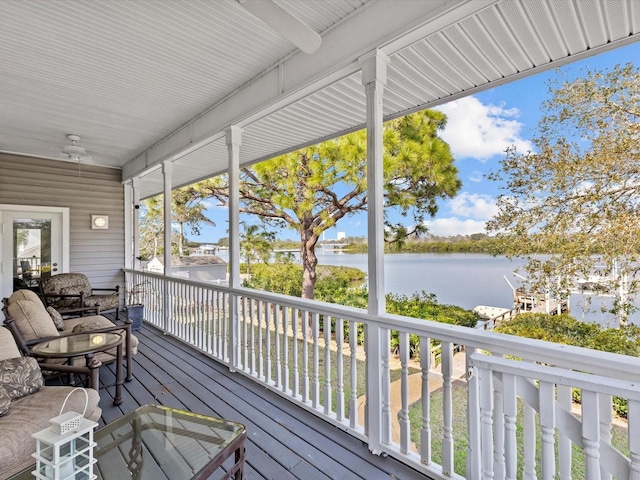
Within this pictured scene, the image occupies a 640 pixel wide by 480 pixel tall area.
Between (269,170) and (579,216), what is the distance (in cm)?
596

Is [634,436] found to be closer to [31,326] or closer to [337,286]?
[31,326]

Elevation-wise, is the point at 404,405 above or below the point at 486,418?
below

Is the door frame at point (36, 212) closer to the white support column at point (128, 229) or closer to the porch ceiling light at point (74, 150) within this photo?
the white support column at point (128, 229)

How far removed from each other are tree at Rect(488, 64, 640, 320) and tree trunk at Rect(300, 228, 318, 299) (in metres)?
4.65

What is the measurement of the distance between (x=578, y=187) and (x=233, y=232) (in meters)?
4.53

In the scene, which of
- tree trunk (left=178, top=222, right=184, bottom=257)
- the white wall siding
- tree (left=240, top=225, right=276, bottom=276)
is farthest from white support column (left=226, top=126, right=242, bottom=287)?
tree trunk (left=178, top=222, right=184, bottom=257)

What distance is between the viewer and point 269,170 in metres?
7.79

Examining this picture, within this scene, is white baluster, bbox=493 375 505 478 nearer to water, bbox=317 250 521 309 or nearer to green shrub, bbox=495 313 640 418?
water, bbox=317 250 521 309

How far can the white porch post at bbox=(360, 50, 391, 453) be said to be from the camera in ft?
7.04

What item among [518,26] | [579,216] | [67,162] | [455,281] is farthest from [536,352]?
[67,162]

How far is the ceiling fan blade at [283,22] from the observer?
5.20ft

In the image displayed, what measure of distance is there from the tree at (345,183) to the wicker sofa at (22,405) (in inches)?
210

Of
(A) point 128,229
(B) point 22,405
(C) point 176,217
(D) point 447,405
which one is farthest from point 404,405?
(C) point 176,217

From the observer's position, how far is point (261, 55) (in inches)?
108
